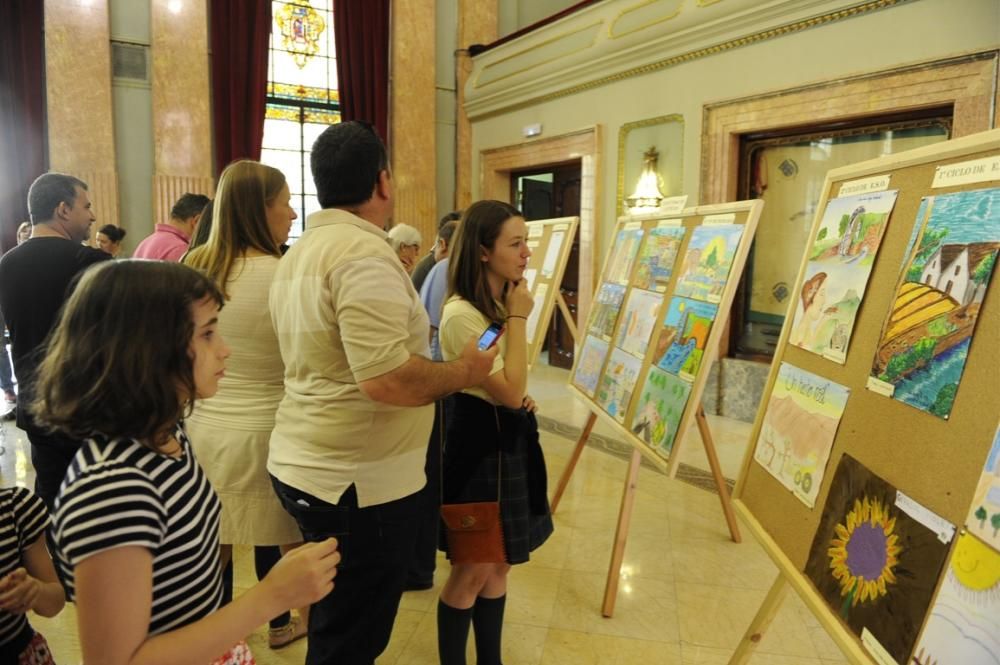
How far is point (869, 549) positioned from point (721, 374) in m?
5.01

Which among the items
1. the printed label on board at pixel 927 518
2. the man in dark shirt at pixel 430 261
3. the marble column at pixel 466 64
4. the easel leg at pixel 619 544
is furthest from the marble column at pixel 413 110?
the printed label on board at pixel 927 518

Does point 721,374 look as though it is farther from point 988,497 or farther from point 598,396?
point 988,497

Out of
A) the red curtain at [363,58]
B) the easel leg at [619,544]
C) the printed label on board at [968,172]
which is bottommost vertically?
the easel leg at [619,544]

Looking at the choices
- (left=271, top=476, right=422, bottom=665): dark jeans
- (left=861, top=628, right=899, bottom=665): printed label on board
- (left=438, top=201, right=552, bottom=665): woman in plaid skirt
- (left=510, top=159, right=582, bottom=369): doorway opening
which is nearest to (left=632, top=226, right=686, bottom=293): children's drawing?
(left=438, top=201, right=552, bottom=665): woman in plaid skirt

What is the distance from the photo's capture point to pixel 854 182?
160cm

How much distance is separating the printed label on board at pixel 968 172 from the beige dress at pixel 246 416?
157 centimetres

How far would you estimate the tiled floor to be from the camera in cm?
243

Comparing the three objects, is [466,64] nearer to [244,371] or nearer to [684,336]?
[684,336]

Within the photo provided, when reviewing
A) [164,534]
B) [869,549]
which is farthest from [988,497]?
[164,534]

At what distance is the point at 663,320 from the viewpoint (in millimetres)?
2689

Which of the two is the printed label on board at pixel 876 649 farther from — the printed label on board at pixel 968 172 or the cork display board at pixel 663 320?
the cork display board at pixel 663 320

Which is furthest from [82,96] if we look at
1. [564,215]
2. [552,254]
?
[552,254]

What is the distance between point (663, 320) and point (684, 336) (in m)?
0.18

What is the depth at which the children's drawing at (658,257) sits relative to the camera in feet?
9.14
